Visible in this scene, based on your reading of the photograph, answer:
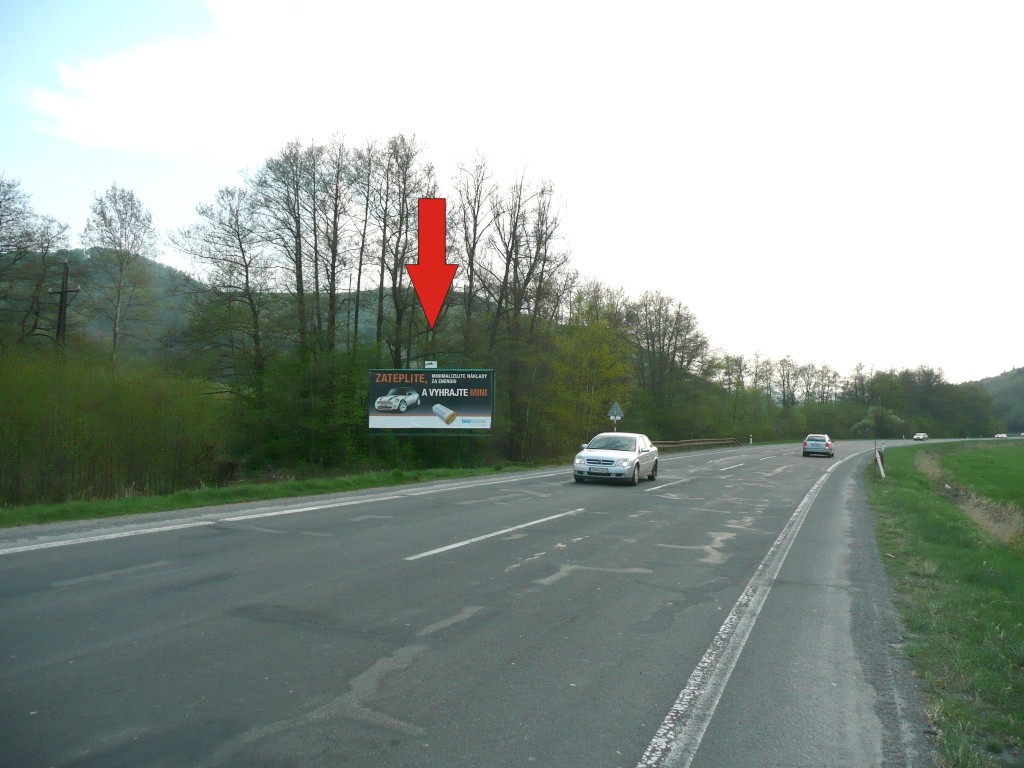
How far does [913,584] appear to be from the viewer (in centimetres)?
887

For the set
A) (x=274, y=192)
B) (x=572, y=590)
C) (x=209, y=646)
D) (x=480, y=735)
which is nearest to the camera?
(x=480, y=735)

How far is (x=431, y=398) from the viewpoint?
2794 centimetres

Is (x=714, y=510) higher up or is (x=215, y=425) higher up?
(x=215, y=425)

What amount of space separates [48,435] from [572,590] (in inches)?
638

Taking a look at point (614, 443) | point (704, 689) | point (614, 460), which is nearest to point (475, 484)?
point (614, 460)

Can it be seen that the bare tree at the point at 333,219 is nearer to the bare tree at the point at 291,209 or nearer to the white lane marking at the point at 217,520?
the bare tree at the point at 291,209

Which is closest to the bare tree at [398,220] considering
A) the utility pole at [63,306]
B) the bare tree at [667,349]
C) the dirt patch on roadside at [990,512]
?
the utility pole at [63,306]

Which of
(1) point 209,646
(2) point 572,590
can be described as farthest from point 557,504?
(1) point 209,646

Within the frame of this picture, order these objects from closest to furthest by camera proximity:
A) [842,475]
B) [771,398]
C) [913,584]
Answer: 1. [913,584]
2. [842,475]
3. [771,398]

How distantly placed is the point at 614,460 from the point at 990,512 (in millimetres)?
14818

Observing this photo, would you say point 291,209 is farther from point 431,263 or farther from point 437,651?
point 437,651

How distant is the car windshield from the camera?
21.9m

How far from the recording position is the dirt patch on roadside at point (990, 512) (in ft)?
59.6

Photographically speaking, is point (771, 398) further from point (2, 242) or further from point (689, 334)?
point (2, 242)
